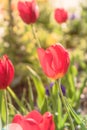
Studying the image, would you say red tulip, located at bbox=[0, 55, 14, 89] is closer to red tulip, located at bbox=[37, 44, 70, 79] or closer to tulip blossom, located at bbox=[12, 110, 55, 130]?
red tulip, located at bbox=[37, 44, 70, 79]

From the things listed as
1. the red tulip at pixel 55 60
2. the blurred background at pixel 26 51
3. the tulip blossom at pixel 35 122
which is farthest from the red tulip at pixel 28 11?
the tulip blossom at pixel 35 122

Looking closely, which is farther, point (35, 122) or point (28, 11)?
point (28, 11)

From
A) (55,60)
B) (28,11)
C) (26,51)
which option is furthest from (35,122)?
(26,51)

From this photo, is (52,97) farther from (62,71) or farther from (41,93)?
(62,71)

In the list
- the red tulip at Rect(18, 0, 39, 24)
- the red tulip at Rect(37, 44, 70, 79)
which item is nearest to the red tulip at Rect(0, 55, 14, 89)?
the red tulip at Rect(37, 44, 70, 79)

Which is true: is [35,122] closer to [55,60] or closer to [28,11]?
[55,60]

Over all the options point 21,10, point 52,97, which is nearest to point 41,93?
point 52,97

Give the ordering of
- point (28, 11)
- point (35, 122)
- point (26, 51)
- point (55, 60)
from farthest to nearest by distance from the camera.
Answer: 1. point (26, 51)
2. point (28, 11)
3. point (55, 60)
4. point (35, 122)

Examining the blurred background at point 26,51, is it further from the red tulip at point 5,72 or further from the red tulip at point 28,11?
the red tulip at point 5,72

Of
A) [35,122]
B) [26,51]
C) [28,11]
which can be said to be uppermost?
[28,11]
